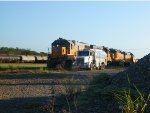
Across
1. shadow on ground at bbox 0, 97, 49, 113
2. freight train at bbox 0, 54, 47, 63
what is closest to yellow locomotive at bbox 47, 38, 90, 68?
freight train at bbox 0, 54, 47, 63

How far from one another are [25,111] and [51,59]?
110 ft

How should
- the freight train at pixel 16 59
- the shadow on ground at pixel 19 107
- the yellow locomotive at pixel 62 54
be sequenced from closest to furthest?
the shadow on ground at pixel 19 107
the yellow locomotive at pixel 62 54
the freight train at pixel 16 59

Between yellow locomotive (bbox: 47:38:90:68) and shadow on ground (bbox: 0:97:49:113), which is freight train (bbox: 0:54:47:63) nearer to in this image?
yellow locomotive (bbox: 47:38:90:68)

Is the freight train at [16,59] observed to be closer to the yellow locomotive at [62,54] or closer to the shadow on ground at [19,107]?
the yellow locomotive at [62,54]

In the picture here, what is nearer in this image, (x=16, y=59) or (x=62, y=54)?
(x=62, y=54)

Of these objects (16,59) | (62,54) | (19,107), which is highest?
(62,54)

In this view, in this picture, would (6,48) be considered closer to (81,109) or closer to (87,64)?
(87,64)

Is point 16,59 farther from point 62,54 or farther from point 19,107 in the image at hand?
point 19,107

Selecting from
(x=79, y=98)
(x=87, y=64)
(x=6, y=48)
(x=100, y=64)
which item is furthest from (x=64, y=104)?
(x=6, y=48)

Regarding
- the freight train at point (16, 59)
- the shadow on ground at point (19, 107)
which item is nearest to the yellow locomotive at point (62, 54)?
the freight train at point (16, 59)

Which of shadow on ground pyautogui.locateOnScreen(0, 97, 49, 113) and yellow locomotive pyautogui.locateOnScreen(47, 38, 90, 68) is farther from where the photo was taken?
yellow locomotive pyautogui.locateOnScreen(47, 38, 90, 68)

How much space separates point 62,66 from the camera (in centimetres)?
4225

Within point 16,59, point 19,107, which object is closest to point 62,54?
point 16,59

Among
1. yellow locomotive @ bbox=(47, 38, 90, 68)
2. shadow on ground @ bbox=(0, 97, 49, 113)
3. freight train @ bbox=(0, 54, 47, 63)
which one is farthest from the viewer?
freight train @ bbox=(0, 54, 47, 63)
